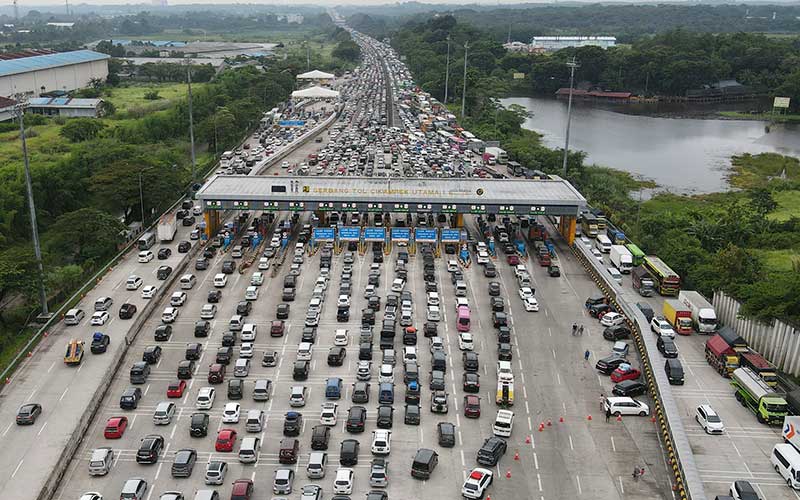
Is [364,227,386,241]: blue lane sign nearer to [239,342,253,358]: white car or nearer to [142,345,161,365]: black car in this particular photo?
[239,342,253,358]: white car

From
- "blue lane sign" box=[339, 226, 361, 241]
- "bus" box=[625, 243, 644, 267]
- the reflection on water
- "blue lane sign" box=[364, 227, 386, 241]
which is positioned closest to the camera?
"bus" box=[625, 243, 644, 267]

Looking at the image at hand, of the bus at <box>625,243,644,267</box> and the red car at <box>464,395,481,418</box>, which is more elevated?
the bus at <box>625,243,644,267</box>

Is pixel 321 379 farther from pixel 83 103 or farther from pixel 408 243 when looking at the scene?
pixel 83 103

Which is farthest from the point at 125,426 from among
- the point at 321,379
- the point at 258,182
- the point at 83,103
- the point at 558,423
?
the point at 83,103

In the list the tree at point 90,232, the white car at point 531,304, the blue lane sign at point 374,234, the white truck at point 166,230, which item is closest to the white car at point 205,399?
the white car at point 531,304

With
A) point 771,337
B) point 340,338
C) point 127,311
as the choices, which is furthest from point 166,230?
point 771,337

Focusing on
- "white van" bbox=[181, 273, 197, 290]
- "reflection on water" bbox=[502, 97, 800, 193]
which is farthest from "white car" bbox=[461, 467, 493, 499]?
"reflection on water" bbox=[502, 97, 800, 193]

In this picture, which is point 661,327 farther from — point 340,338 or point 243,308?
point 243,308
